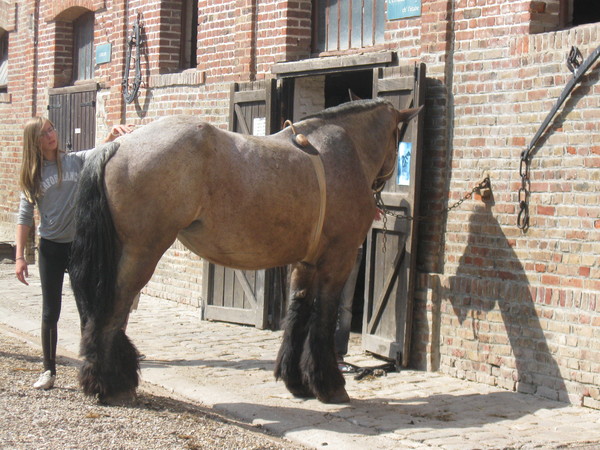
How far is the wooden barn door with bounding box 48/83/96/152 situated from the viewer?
45.5 feet

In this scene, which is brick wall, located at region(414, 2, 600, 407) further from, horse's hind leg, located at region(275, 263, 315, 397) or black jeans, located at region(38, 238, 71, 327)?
black jeans, located at region(38, 238, 71, 327)

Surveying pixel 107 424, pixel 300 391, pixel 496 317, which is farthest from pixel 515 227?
pixel 107 424

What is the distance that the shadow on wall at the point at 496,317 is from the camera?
6891 millimetres

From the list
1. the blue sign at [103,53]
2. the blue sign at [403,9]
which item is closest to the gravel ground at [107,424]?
the blue sign at [403,9]

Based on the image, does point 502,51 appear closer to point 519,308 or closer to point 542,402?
point 519,308

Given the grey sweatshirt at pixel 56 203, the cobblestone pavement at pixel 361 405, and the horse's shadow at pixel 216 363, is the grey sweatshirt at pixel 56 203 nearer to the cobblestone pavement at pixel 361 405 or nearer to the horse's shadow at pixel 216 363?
the cobblestone pavement at pixel 361 405

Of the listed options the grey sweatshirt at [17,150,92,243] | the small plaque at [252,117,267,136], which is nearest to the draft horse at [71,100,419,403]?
the grey sweatshirt at [17,150,92,243]

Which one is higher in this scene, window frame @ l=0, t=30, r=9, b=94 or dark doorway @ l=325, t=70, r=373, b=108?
window frame @ l=0, t=30, r=9, b=94

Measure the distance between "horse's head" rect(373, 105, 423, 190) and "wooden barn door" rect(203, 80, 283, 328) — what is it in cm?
238

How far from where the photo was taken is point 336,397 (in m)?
6.60

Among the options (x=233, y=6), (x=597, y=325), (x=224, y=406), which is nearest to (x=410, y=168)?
(x=597, y=325)

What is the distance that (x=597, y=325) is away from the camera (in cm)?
641

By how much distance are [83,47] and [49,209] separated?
28.4ft

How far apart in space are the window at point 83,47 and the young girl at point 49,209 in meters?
8.09
